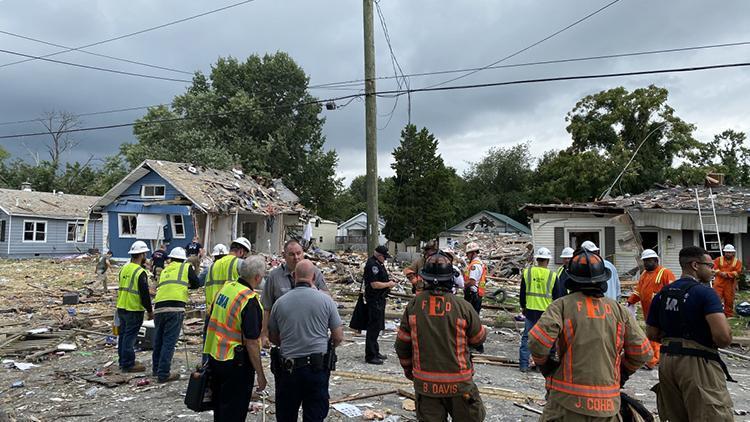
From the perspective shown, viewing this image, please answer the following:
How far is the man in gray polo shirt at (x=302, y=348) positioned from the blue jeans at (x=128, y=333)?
371 centimetres

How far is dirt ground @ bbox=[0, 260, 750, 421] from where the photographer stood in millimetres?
5703

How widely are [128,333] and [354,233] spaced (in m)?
49.5

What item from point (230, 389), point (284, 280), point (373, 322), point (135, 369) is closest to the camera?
point (230, 389)

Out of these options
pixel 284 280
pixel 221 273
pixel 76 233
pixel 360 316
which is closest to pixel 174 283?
pixel 221 273

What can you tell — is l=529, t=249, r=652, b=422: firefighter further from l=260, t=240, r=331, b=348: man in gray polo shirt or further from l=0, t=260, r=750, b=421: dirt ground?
l=260, t=240, r=331, b=348: man in gray polo shirt

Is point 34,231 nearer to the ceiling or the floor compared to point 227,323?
nearer to the ceiling

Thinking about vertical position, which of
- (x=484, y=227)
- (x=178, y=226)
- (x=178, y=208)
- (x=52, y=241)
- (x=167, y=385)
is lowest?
(x=167, y=385)

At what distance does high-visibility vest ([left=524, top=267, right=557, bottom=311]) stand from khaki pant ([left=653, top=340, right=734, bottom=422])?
9.23ft

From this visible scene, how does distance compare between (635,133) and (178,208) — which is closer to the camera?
(178,208)

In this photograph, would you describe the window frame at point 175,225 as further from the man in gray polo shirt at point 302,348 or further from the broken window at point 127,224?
the man in gray polo shirt at point 302,348

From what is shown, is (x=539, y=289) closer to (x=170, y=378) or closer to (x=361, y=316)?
(x=361, y=316)

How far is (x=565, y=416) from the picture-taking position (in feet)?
10.9

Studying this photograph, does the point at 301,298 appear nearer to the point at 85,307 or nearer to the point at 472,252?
the point at 472,252

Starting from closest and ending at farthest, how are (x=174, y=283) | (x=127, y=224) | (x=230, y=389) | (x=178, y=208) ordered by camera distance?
(x=230, y=389) < (x=174, y=283) < (x=178, y=208) < (x=127, y=224)
